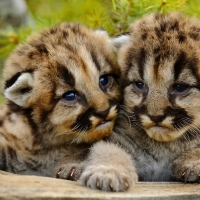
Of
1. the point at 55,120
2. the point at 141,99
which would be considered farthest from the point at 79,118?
the point at 141,99

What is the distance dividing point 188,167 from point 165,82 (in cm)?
67

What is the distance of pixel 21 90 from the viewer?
4480 mm

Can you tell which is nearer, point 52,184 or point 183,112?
point 52,184

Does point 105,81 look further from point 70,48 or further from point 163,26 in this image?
point 163,26

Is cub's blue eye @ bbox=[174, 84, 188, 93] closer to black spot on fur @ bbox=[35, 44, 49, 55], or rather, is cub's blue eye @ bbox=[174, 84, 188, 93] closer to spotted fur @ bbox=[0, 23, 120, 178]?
spotted fur @ bbox=[0, 23, 120, 178]

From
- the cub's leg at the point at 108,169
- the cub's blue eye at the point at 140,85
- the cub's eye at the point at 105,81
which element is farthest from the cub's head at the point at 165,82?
the cub's leg at the point at 108,169

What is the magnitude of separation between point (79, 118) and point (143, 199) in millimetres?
977

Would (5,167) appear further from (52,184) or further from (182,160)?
(182,160)

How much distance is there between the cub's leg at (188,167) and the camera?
4090 mm

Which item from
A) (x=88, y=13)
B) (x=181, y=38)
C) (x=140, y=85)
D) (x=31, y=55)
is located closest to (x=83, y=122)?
(x=140, y=85)

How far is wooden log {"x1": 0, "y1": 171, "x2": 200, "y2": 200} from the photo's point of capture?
3.39 metres

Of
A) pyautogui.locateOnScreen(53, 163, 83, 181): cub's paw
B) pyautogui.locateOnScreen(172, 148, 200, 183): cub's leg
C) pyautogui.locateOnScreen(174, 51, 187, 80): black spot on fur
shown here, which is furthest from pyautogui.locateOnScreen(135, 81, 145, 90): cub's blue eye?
pyautogui.locateOnScreen(53, 163, 83, 181): cub's paw

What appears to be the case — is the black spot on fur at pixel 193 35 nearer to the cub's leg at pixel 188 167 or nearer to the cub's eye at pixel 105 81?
the cub's eye at pixel 105 81

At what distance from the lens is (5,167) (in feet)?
15.4
